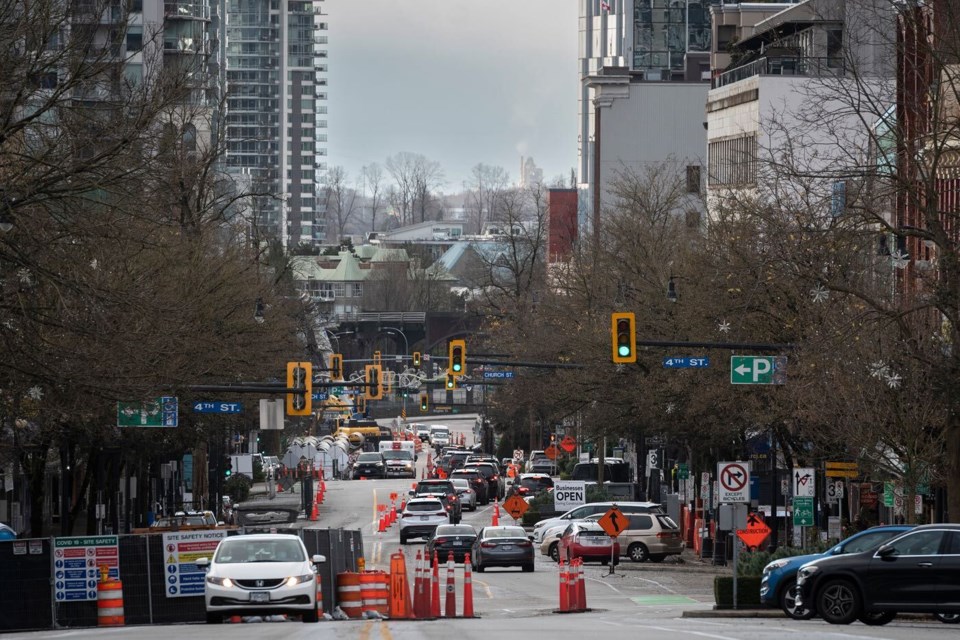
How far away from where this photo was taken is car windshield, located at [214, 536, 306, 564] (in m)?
25.7

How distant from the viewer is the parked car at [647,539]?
46594 millimetres

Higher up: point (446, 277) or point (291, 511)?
point (446, 277)

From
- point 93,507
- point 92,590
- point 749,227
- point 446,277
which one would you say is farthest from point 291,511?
point 446,277

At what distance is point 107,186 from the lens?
934 inches

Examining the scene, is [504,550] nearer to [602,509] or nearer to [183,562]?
[602,509]

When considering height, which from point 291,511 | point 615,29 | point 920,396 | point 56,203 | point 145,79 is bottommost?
point 291,511

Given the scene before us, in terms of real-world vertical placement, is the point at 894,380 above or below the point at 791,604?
above

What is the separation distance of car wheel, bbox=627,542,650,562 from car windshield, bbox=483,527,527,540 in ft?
13.6

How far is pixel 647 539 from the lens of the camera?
153 feet

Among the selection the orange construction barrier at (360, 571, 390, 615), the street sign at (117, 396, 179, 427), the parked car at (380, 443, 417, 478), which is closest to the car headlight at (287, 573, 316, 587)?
the orange construction barrier at (360, 571, 390, 615)

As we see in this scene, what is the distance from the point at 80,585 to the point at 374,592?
504 cm

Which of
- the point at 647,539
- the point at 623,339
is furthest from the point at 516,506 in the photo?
the point at 623,339

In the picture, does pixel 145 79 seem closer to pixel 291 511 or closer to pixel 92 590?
pixel 92 590

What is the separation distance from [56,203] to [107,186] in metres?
1.07
